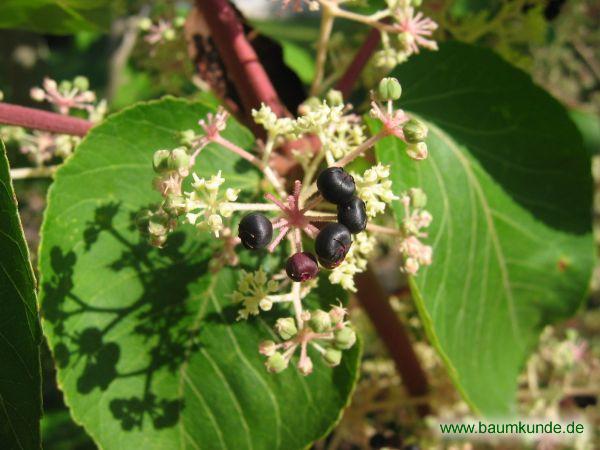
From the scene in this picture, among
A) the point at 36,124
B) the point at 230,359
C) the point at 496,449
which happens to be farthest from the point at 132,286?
the point at 496,449

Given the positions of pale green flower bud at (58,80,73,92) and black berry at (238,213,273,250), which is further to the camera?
pale green flower bud at (58,80,73,92)

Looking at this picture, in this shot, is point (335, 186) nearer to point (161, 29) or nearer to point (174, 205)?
point (174, 205)

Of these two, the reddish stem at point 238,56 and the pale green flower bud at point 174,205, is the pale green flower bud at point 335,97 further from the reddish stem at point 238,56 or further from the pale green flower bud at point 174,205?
the pale green flower bud at point 174,205

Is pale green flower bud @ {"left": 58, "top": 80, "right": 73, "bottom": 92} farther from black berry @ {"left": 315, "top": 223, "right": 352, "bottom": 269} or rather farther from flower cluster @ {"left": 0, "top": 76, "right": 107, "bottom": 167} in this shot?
black berry @ {"left": 315, "top": 223, "right": 352, "bottom": 269}

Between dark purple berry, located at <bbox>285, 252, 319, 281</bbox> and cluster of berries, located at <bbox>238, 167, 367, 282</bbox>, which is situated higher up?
cluster of berries, located at <bbox>238, 167, 367, 282</bbox>

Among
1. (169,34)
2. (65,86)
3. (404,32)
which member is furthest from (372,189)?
(169,34)

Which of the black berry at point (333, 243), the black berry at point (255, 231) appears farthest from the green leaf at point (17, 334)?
the black berry at point (333, 243)

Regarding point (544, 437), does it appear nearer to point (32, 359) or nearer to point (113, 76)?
point (32, 359)

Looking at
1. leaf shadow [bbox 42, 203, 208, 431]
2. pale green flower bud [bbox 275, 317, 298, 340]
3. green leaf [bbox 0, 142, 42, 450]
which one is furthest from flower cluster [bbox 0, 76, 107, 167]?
pale green flower bud [bbox 275, 317, 298, 340]
